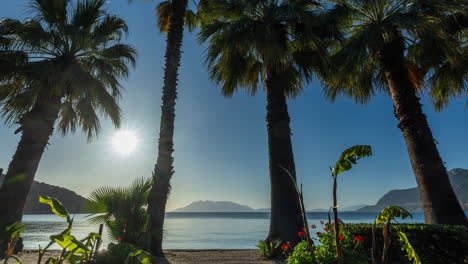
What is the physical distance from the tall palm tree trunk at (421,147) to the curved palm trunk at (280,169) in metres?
3.37

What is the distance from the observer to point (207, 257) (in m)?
7.78

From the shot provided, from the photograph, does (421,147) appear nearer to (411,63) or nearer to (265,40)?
(411,63)

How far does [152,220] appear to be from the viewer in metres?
7.79

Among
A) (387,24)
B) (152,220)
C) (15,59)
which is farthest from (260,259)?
(15,59)

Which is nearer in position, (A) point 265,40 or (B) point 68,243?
(B) point 68,243

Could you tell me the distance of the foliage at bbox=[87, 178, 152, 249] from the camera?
7148 mm

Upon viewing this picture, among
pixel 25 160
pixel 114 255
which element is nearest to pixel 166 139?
pixel 114 255

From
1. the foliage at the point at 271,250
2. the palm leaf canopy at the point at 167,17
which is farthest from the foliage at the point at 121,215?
the palm leaf canopy at the point at 167,17

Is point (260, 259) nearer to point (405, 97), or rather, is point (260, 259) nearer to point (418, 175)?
point (418, 175)

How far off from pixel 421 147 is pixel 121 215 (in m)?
8.50

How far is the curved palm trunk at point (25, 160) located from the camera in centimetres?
763

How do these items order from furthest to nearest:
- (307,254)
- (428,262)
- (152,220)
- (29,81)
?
(29,81) → (152,220) → (428,262) → (307,254)

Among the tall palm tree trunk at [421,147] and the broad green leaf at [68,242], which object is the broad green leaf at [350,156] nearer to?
the broad green leaf at [68,242]

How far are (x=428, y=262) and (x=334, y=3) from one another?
27.8ft
